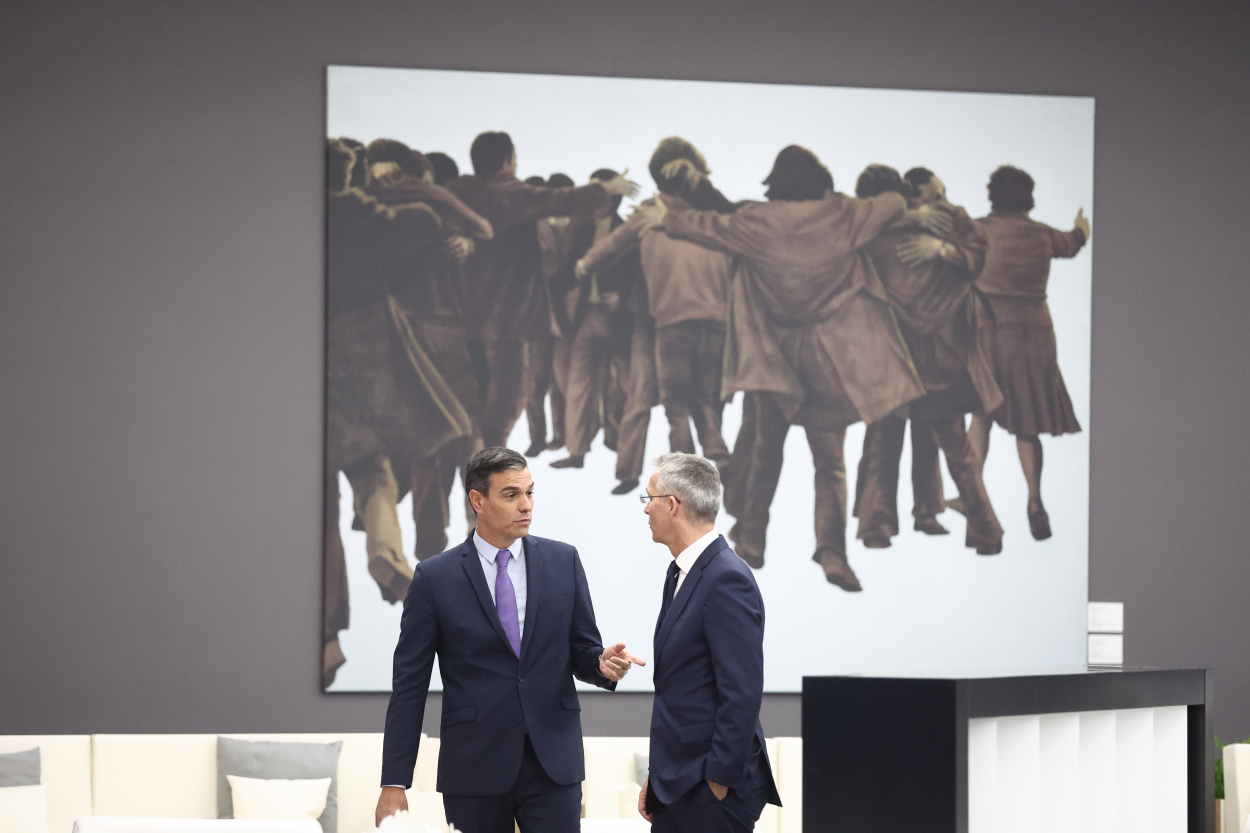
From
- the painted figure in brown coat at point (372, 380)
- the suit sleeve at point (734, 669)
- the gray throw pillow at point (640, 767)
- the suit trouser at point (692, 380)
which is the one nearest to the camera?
the suit sleeve at point (734, 669)

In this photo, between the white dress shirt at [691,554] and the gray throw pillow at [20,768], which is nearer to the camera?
the white dress shirt at [691,554]

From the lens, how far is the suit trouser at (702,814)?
3.69 meters

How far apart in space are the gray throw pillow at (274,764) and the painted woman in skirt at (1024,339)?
11.2 ft

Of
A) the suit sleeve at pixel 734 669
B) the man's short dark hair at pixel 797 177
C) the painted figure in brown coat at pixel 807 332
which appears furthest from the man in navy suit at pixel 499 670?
the man's short dark hair at pixel 797 177

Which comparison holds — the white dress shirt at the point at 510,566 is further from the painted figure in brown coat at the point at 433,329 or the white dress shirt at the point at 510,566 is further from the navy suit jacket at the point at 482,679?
the painted figure in brown coat at the point at 433,329

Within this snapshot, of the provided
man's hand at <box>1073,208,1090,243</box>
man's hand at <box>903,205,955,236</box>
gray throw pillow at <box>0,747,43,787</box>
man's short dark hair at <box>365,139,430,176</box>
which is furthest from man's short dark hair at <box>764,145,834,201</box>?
gray throw pillow at <box>0,747,43,787</box>

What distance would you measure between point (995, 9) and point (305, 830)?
5.59 m

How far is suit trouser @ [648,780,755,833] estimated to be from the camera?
3.69 m

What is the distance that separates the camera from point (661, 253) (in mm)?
7082

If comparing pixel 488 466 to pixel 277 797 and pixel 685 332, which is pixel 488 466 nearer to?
pixel 277 797

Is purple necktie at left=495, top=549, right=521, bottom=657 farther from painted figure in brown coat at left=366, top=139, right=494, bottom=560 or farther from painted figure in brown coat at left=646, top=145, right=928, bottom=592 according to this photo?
painted figure in brown coat at left=646, top=145, right=928, bottom=592

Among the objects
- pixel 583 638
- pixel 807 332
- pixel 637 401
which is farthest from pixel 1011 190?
pixel 583 638

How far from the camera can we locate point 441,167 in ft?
22.8

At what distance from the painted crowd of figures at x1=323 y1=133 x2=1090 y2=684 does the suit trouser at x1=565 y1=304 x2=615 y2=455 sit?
11 mm
